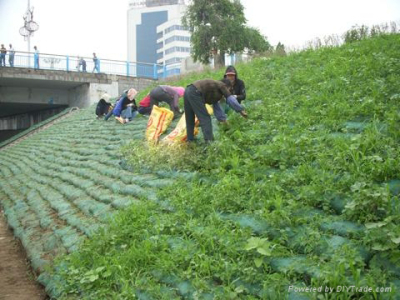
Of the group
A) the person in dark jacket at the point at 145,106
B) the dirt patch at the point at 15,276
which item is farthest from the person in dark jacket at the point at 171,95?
the dirt patch at the point at 15,276

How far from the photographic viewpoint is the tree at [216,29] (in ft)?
67.4

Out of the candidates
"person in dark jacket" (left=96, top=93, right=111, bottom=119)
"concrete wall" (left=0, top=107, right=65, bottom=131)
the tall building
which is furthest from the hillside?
the tall building

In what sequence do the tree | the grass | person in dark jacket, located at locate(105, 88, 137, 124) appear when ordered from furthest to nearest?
the tree → person in dark jacket, located at locate(105, 88, 137, 124) → the grass

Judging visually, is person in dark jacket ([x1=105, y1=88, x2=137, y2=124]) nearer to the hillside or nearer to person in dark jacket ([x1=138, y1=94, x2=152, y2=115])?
person in dark jacket ([x1=138, y1=94, x2=152, y2=115])

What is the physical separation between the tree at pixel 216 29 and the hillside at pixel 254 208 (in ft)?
47.4

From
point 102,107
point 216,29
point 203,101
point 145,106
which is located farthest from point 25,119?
point 203,101

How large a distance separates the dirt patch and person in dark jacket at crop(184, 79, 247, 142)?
2705 millimetres

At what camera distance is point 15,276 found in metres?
4.37

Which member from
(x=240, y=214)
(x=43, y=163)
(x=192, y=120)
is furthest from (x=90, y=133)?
(x=240, y=214)

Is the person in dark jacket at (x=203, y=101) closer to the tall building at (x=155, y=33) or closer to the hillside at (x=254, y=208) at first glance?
the hillside at (x=254, y=208)

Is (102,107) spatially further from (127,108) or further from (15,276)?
(15,276)

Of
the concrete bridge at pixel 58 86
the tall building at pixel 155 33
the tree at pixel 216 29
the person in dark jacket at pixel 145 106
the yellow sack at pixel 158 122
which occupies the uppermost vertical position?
the tall building at pixel 155 33

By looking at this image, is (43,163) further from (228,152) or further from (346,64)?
(346,64)

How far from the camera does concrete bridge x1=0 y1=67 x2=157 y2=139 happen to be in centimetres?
1828
